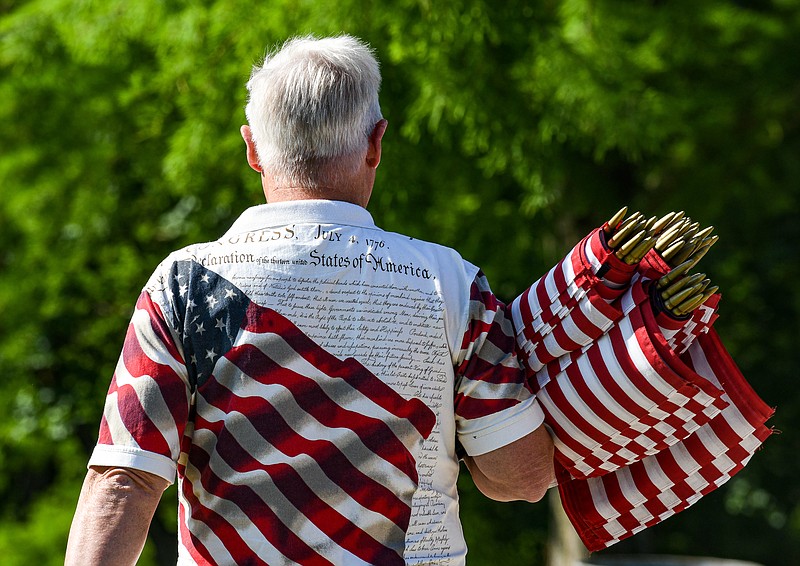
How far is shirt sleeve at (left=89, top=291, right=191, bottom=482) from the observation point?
1558mm

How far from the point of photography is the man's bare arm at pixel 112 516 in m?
1.52

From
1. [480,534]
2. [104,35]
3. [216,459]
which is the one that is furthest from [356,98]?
[480,534]

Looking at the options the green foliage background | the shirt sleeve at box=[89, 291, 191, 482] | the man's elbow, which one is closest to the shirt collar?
the shirt sleeve at box=[89, 291, 191, 482]

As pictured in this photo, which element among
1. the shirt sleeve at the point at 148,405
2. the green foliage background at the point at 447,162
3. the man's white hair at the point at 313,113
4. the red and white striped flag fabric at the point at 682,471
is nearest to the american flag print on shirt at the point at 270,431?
the shirt sleeve at the point at 148,405

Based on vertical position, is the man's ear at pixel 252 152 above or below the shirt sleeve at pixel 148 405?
above

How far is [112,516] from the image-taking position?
1.54 meters

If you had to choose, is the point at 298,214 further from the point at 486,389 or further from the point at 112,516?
the point at 112,516

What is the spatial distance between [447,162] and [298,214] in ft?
10.4

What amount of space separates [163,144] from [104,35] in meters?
0.90

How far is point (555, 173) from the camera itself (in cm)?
456

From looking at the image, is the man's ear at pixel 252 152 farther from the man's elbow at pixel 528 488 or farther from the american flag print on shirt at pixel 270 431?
the man's elbow at pixel 528 488

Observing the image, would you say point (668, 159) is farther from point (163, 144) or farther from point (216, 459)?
point (216, 459)

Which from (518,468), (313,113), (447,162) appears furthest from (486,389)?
(447,162)

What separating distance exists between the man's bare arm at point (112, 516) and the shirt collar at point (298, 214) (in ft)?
1.38
